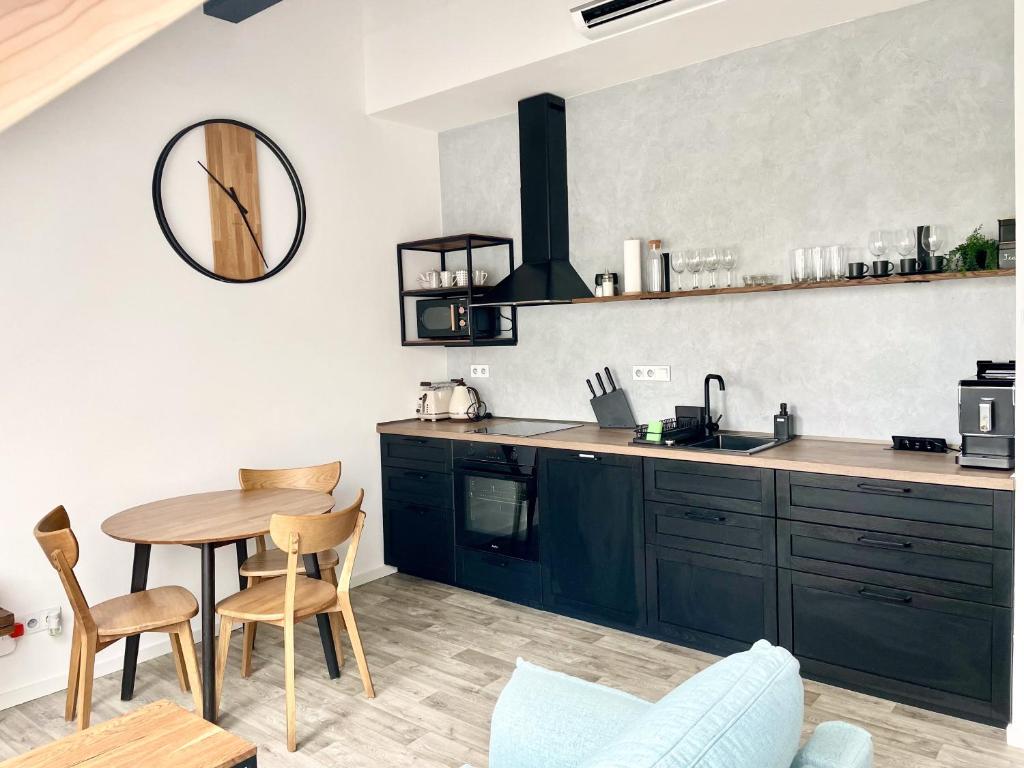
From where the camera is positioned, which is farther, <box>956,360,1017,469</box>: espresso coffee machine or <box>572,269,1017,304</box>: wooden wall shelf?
<box>572,269,1017,304</box>: wooden wall shelf

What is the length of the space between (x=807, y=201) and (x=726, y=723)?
9.93 ft

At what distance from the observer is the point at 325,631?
3225 mm

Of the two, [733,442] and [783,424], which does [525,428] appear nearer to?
[733,442]

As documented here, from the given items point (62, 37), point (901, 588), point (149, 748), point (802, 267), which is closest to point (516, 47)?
point (802, 267)

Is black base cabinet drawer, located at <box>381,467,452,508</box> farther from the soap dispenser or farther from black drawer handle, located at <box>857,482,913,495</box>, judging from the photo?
black drawer handle, located at <box>857,482,913,495</box>

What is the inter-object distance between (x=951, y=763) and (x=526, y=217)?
3.14m

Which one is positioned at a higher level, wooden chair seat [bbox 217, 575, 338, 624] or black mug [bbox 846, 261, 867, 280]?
black mug [bbox 846, 261, 867, 280]

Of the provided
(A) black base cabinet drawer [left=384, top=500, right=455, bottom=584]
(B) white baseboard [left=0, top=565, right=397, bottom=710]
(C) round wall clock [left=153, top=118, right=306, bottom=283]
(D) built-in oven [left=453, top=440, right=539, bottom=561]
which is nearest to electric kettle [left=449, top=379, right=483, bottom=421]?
(D) built-in oven [left=453, top=440, right=539, bottom=561]

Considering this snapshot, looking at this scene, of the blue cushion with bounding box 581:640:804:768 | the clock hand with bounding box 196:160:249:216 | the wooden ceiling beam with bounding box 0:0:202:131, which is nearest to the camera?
the wooden ceiling beam with bounding box 0:0:202:131

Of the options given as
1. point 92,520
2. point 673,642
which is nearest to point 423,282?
point 92,520

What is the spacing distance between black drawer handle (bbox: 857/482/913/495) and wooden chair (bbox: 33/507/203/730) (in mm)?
2529

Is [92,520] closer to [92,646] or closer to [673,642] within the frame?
[92,646]

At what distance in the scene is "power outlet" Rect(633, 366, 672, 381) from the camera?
4094 millimetres

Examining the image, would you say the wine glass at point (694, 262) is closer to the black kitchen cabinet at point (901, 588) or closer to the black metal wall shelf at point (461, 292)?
the black kitchen cabinet at point (901, 588)
